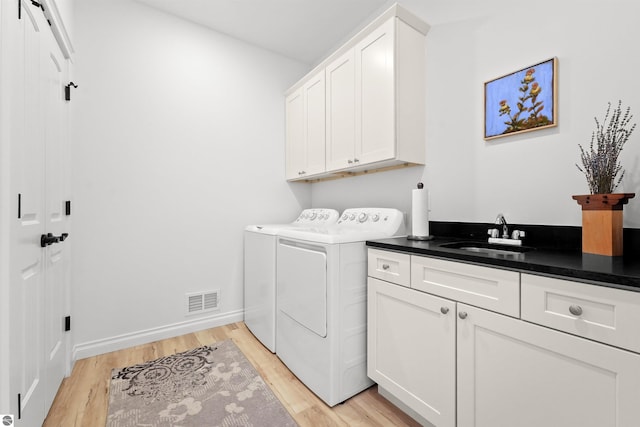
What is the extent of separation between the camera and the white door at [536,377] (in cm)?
80

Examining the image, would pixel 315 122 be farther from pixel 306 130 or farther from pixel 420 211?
pixel 420 211

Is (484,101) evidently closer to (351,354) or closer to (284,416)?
(351,354)

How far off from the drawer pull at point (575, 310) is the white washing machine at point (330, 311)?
97 cm

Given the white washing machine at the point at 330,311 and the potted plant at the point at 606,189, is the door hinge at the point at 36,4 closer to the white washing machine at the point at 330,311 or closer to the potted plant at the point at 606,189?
the white washing machine at the point at 330,311

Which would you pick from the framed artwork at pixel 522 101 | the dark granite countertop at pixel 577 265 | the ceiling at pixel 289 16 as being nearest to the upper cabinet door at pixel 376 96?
the ceiling at pixel 289 16

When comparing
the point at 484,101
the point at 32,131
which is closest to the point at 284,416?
the point at 32,131

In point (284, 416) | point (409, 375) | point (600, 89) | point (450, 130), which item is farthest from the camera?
point (450, 130)

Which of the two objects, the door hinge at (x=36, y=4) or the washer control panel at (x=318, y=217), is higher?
the door hinge at (x=36, y=4)

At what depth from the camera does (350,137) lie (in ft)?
7.32

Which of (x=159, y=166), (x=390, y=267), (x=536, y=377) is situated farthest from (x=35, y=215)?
(x=536, y=377)

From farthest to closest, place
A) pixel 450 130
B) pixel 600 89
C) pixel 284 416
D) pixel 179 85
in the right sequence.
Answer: pixel 179 85 < pixel 450 130 < pixel 284 416 < pixel 600 89

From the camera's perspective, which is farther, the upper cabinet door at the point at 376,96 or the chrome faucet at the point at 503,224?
the upper cabinet door at the point at 376,96

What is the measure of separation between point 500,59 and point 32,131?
7.95 feet

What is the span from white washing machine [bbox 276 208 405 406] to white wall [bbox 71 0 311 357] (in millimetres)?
1169
